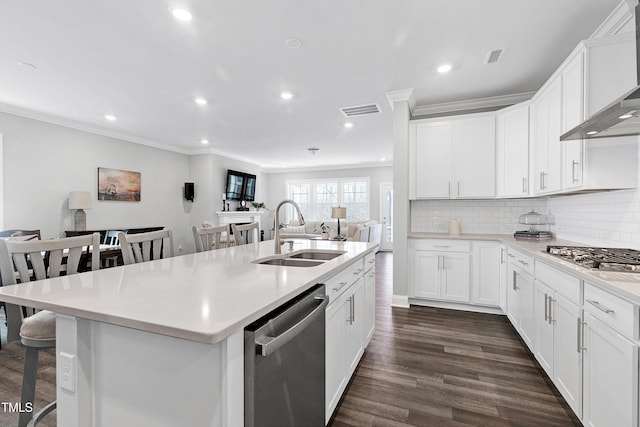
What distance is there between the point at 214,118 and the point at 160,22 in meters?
2.55

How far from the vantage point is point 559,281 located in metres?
1.88

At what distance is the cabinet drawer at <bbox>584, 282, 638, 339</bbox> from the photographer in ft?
3.93

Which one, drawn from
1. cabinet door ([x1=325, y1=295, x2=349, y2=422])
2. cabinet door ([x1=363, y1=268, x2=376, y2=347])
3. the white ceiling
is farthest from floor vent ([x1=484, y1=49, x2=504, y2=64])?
cabinet door ([x1=325, y1=295, x2=349, y2=422])

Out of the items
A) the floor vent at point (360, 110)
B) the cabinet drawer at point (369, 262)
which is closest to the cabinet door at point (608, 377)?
the cabinet drawer at point (369, 262)

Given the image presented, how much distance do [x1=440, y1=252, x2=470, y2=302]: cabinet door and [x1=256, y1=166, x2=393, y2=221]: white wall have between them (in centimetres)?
575

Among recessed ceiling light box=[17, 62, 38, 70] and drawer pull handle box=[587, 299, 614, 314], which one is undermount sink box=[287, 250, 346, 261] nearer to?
drawer pull handle box=[587, 299, 614, 314]

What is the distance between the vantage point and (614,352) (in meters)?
1.31

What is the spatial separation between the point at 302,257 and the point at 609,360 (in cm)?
182

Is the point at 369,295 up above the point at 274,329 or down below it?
below

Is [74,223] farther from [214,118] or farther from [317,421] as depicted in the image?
[317,421]

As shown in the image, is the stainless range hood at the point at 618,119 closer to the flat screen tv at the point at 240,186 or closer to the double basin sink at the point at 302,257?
the double basin sink at the point at 302,257

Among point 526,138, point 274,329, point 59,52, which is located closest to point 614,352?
point 274,329

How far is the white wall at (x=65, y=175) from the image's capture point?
431cm

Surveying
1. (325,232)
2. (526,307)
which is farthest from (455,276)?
(325,232)
